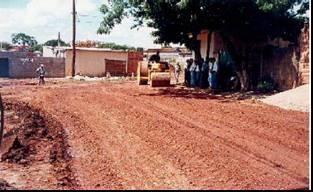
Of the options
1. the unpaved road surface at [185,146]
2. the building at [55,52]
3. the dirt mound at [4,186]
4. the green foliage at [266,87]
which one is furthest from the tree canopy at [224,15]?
the building at [55,52]

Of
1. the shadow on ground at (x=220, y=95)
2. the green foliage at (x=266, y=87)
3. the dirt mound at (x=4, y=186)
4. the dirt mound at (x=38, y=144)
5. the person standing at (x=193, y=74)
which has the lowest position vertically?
the dirt mound at (x=4, y=186)

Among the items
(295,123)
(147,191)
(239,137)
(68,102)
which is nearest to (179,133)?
(239,137)

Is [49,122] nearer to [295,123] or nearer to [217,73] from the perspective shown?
[295,123]

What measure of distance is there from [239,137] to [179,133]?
1.45 m

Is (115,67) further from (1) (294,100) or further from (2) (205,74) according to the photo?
(1) (294,100)

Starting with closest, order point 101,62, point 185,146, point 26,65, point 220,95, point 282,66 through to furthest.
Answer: point 185,146 → point 220,95 → point 282,66 → point 26,65 → point 101,62

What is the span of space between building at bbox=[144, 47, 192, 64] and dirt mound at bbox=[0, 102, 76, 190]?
103 feet

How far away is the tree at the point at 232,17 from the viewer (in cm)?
2177

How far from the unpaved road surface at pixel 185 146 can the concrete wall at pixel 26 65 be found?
2750 cm

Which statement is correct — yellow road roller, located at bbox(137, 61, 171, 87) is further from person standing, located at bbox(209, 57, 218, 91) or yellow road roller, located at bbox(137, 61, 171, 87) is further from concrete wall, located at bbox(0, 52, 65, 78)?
concrete wall, located at bbox(0, 52, 65, 78)

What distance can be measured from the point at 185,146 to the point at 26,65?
36.3 meters

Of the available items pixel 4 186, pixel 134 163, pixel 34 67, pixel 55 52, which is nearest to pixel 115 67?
pixel 34 67

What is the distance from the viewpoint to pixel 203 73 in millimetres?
25875

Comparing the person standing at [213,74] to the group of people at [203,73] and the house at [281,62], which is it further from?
the house at [281,62]
